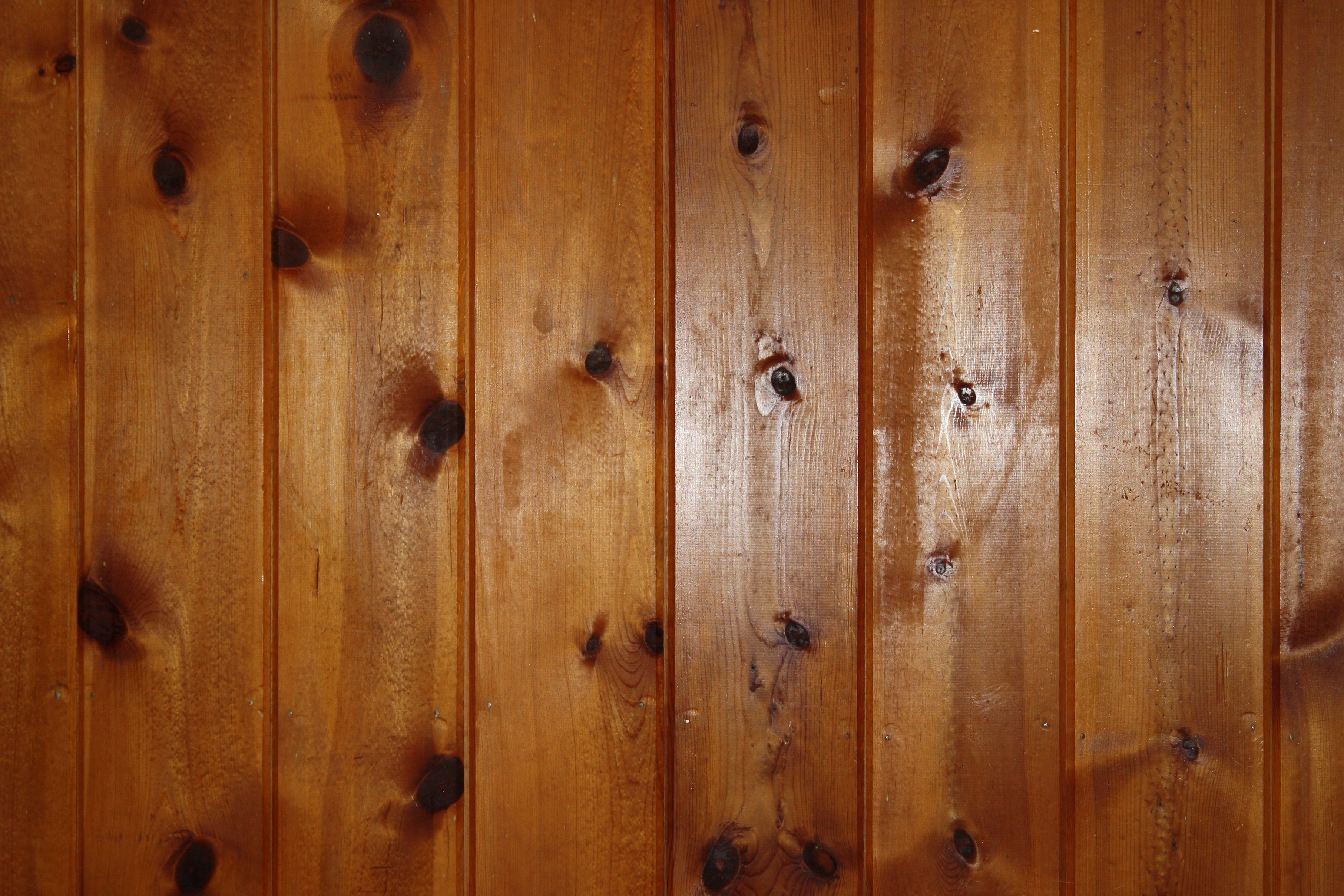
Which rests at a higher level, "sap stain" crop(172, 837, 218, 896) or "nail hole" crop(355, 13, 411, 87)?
"nail hole" crop(355, 13, 411, 87)

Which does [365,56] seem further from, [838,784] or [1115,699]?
[1115,699]

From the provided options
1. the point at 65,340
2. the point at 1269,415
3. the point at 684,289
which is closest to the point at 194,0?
the point at 65,340

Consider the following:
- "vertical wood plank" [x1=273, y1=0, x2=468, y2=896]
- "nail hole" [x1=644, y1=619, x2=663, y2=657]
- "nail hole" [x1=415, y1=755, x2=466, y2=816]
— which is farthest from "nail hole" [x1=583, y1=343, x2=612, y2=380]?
"nail hole" [x1=415, y1=755, x2=466, y2=816]

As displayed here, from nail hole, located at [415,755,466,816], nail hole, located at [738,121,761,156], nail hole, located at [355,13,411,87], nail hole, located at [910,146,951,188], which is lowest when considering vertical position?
nail hole, located at [415,755,466,816]

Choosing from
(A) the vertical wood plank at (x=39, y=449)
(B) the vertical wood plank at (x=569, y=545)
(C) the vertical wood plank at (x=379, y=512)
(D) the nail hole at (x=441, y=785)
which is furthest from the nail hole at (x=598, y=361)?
(A) the vertical wood plank at (x=39, y=449)

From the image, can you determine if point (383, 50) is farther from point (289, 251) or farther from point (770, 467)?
point (770, 467)

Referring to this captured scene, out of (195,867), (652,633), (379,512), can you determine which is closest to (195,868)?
(195,867)

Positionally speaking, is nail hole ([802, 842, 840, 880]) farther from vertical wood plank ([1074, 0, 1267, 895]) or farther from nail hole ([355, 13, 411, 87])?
nail hole ([355, 13, 411, 87])
